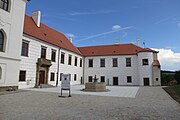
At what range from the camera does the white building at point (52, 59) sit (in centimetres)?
1478

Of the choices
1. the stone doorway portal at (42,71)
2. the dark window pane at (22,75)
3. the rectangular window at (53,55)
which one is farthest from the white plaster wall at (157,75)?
the dark window pane at (22,75)

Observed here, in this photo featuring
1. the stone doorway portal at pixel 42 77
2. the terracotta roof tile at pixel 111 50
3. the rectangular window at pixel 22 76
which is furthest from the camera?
the terracotta roof tile at pixel 111 50

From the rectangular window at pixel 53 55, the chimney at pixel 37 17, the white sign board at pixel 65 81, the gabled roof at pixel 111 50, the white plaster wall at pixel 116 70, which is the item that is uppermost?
the chimney at pixel 37 17

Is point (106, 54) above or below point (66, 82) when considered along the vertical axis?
above

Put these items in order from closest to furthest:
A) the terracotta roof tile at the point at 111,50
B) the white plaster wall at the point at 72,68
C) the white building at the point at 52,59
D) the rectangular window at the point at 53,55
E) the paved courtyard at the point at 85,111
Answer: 1. the paved courtyard at the point at 85,111
2. the white building at the point at 52,59
3. the rectangular window at the point at 53,55
4. the white plaster wall at the point at 72,68
5. the terracotta roof tile at the point at 111,50

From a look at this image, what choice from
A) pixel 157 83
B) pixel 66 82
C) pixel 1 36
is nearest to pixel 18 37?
pixel 1 36

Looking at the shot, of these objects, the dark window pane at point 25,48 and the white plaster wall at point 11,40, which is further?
the dark window pane at point 25,48

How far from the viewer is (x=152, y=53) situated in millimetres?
29828

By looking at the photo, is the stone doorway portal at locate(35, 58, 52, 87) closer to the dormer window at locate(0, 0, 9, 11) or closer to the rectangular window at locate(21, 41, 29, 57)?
the rectangular window at locate(21, 41, 29, 57)

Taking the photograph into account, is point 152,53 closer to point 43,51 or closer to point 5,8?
point 43,51

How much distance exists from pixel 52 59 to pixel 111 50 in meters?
15.5

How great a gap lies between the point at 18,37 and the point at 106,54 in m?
21.0

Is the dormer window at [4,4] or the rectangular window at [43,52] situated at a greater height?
the dormer window at [4,4]

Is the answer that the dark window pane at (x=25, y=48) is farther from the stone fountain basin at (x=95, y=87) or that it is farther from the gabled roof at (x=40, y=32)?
the stone fountain basin at (x=95, y=87)
